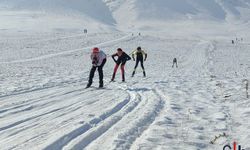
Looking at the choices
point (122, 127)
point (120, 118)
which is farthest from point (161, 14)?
point (122, 127)

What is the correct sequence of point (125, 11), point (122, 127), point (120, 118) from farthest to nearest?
point (125, 11) → point (120, 118) → point (122, 127)

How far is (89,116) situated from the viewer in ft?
32.3

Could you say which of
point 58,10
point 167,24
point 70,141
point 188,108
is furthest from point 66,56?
point 58,10

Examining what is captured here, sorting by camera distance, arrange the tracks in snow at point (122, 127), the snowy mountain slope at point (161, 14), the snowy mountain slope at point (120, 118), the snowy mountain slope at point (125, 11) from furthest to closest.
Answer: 1. the snowy mountain slope at point (161, 14)
2. the snowy mountain slope at point (125, 11)
3. the snowy mountain slope at point (120, 118)
4. the tracks in snow at point (122, 127)

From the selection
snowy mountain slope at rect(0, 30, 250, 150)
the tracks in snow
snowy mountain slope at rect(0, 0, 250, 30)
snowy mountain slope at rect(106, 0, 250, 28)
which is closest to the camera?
the tracks in snow

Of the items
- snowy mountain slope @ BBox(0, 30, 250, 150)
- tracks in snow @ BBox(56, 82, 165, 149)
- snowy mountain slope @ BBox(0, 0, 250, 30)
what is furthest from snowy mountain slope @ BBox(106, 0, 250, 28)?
tracks in snow @ BBox(56, 82, 165, 149)

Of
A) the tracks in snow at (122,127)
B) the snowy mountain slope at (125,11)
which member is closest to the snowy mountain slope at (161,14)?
the snowy mountain slope at (125,11)

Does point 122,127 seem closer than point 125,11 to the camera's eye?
Yes

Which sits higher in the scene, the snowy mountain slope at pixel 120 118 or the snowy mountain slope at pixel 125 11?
the snowy mountain slope at pixel 125 11

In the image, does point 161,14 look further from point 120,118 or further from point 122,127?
point 122,127

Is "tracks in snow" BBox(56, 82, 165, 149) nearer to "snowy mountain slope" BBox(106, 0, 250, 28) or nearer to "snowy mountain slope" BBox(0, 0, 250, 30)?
"snowy mountain slope" BBox(0, 0, 250, 30)

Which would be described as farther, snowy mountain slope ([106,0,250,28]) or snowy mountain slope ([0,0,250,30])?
snowy mountain slope ([106,0,250,28])

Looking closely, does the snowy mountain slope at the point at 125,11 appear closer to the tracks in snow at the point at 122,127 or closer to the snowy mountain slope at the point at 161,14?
the snowy mountain slope at the point at 161,14

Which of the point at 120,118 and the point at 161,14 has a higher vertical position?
the point at 161,14
